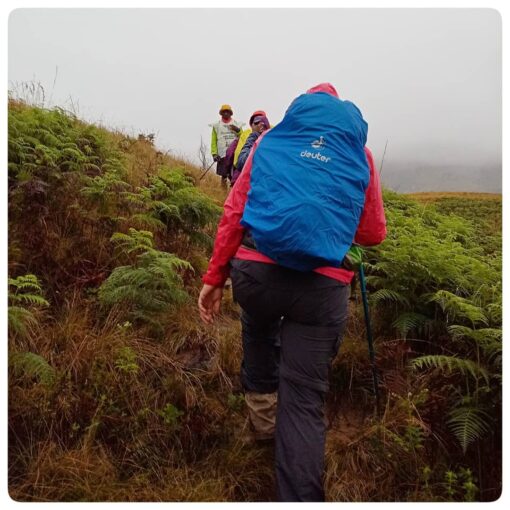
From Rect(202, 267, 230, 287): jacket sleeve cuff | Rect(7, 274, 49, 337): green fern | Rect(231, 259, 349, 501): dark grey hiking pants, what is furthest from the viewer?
Rect(7, 274, 49, 337): green fern

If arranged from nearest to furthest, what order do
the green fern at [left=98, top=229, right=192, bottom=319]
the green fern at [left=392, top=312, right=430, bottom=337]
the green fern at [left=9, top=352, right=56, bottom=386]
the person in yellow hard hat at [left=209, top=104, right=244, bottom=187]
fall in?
1. the green fern at [left=9, top=352, right=56, bottom=386]
2. the green fern at [left=392, top=312, right=430, bottom=337]
3. the green fern at [left=98, top=229, right=192, bottom=319]
4. the person in yellow hard hat at [left=209, top=104, right=244, bottom=187]

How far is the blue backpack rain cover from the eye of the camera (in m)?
2.16

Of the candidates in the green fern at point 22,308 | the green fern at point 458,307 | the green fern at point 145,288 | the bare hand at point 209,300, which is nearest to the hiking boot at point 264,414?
the bare hand at point 209,300

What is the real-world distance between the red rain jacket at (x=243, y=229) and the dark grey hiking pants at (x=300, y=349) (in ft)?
0.21

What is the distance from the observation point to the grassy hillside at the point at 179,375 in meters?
2.75

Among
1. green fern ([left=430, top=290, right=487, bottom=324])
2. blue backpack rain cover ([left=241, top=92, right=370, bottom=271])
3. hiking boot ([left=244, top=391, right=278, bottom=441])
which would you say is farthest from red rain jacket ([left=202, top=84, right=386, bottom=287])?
green fern ([left=430, top=290, right=487, bottom=324])

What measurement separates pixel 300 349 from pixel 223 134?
9379mm

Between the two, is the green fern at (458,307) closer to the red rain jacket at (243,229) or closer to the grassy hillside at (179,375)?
the grassy hillside at (179,375)

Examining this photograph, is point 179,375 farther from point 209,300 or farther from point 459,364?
point 459,364

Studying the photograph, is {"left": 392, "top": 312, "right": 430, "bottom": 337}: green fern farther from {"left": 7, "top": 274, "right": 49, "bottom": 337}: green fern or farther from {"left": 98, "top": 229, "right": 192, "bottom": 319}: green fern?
{"left": 7, "top": 274, "right": 49, "bottom": 337}: green fern

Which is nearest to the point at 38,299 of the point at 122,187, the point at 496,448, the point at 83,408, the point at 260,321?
the point at 83,408

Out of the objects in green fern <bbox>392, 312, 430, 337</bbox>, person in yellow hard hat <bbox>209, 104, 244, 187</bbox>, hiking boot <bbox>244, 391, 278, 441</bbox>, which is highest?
person in yellow hard hat <bbox>209, 104, 244, 187</bbox>

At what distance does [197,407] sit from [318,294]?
5.03 ft

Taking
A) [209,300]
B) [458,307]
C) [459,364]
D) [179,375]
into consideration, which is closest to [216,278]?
[209,300]
